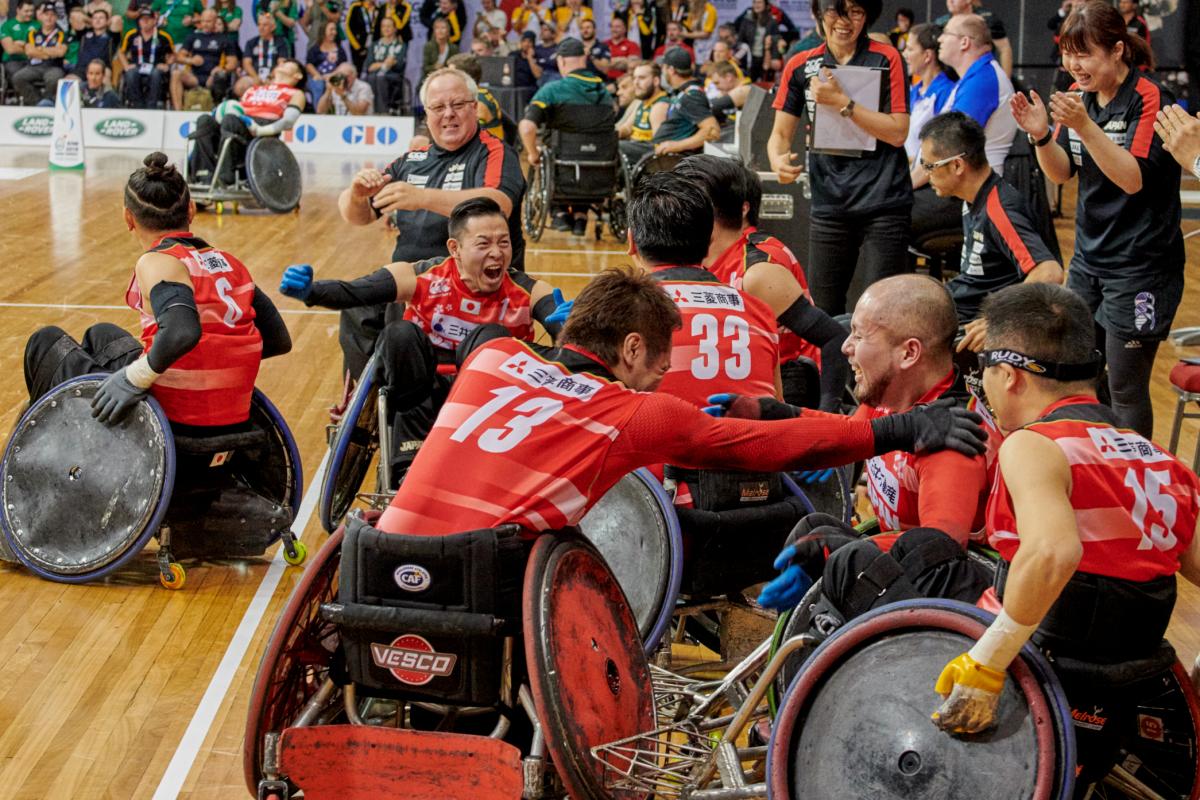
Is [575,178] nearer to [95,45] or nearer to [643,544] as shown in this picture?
[643,544]

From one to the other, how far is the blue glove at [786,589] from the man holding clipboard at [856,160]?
340 centimetres

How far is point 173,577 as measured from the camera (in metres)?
4.96

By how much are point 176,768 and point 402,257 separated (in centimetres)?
285

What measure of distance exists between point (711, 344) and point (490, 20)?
57.1 ft

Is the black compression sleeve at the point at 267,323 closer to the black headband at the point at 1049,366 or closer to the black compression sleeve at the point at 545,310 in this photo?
the black compression sleeve at the point at 545,310

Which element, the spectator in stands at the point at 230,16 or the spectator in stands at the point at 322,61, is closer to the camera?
the spectator in stands at the point at 322,61

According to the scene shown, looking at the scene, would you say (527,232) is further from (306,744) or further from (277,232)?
(306,744)

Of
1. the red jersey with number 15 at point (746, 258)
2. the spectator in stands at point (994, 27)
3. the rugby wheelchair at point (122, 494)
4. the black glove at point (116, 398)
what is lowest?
the rugby wheelchair at point (122, 494)

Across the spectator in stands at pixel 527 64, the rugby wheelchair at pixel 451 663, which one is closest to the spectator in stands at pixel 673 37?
the spectator in stands at pixel 527 64

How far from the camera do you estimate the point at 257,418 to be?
17.2ft

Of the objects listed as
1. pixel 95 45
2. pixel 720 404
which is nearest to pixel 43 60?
pixel 95 45

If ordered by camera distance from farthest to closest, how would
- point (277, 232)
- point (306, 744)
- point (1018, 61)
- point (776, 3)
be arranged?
1. point (776, 3)
2. point (1018, 61)
3. point (277, 232)
4. point (306, 744)

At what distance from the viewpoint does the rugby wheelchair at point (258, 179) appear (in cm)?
1345

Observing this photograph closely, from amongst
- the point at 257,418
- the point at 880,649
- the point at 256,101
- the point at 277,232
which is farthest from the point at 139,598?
the point at 256,101
